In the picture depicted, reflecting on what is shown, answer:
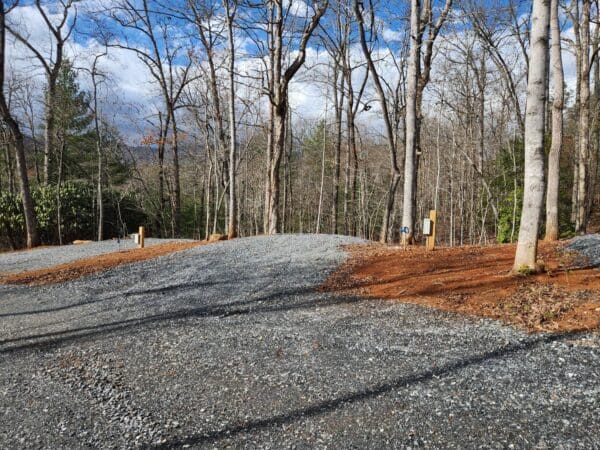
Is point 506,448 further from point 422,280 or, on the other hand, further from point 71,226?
point 71,226

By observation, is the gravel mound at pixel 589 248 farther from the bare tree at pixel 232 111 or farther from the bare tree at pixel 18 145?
the bare tree at pixel 18 145

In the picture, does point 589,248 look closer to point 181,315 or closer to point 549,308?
point 549,308

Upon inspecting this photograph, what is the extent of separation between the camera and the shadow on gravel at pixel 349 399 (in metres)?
2.11

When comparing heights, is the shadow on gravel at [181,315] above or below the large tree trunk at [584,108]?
below

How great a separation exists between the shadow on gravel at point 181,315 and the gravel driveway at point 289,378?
0.09ft

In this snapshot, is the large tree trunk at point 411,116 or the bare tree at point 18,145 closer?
the large tree trunk at point 411,116

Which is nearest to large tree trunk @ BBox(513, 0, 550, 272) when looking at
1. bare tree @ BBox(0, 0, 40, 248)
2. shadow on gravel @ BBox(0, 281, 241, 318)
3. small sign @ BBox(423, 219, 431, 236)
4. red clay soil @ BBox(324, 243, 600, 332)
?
red clay soil @ BBox(324, 243, 600, 332)

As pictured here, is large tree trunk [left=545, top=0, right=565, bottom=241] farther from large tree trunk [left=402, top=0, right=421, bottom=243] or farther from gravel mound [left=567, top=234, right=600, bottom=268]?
large tree trunk [left=402, top=0, right=421, bottom=243]

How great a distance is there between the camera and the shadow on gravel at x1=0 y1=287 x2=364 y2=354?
3.79 m

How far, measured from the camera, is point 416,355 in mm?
2961

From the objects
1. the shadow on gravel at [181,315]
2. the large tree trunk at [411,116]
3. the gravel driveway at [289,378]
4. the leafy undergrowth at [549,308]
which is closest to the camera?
the gravel driveway at [289,378]

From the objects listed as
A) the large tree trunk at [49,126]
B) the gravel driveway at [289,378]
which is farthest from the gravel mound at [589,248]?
the large tree trunk at [49,126]

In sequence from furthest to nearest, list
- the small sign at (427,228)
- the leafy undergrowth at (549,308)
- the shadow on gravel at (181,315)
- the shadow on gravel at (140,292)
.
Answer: the small sign at (427,228) < the shadow on gravel at (140,292) < the shadow on gravel at (181,315) < the leafy undergrowth at (549,308)

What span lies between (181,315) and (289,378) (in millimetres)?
2086
